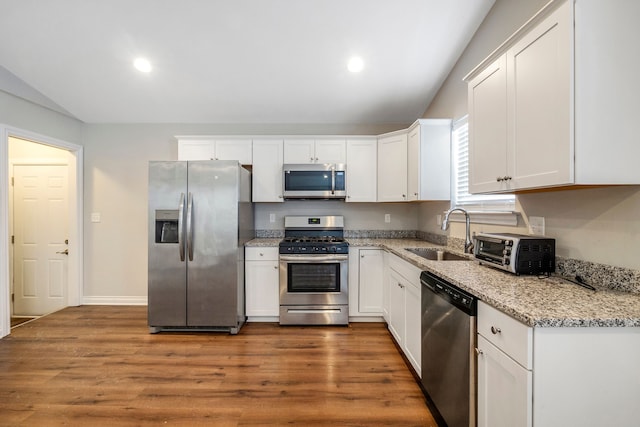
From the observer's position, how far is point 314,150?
11.6ft

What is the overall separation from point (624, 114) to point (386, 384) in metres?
2.12

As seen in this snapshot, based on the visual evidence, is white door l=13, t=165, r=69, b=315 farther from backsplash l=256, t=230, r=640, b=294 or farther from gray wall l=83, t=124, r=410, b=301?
backsplash l=256, t=230, r=640, b=294

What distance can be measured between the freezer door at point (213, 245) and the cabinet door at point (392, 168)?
1731mm

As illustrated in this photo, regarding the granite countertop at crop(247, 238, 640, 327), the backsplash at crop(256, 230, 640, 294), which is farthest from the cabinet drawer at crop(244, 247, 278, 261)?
the backsplash at crop(256, 230, 640, 294)

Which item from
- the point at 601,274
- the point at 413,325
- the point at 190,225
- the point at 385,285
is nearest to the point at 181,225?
the point at 190,225

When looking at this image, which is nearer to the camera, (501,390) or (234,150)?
(501,390)

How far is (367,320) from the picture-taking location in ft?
10.9

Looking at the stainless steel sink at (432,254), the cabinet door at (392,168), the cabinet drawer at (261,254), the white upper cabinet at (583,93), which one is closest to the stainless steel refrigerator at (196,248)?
the cabinet drawer at (261,254)

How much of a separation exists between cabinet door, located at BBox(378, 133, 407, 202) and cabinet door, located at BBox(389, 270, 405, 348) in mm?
969

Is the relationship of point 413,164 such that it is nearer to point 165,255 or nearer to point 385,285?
point 385,285

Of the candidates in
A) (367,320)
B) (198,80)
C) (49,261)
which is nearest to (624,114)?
(367,320)

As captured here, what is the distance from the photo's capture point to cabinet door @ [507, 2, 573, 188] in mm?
1225

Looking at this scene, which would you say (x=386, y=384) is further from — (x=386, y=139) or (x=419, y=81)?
(x=419, y=81)

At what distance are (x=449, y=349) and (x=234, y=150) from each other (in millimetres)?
3105
